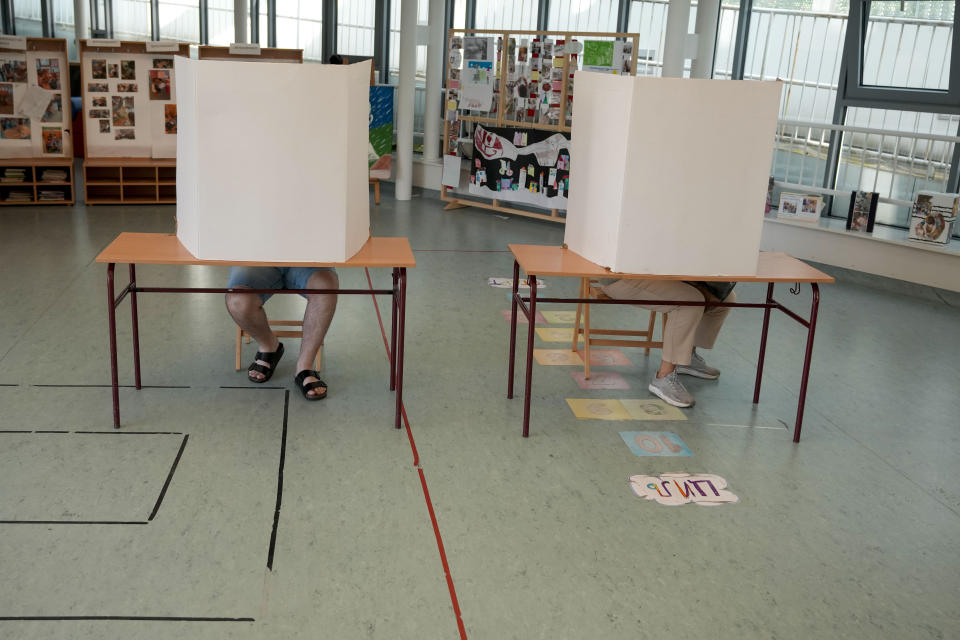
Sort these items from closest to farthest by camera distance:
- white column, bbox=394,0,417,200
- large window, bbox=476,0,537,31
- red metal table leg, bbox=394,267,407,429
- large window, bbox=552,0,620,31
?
red metal table leg, bbox=394,267,407,429 < white column, bbox=394,0,417,200 < large window, bbox=552,0,620,31 < large window, bbox=476,0,537,31

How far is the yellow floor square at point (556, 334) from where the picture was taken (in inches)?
173

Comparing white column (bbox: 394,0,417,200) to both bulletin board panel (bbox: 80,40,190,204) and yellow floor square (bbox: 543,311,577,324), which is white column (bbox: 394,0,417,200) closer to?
bulletin board panel (bbox: 80,40,190,204)

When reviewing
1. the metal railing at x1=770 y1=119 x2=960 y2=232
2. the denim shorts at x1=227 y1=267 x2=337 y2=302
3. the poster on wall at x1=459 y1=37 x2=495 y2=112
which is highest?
the poster on wall at x1=459 y1=37 x2=495 y2=112

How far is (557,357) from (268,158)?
1.80 metres

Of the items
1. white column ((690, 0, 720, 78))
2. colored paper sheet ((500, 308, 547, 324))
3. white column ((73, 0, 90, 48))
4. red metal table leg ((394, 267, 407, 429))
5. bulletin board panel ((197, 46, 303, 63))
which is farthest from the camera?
white column ((73, 0, 90, 48))

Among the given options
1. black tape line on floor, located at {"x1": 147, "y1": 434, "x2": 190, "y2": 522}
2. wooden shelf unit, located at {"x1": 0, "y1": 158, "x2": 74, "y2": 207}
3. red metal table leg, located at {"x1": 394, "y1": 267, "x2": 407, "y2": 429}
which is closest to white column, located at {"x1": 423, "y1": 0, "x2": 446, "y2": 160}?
wooden shelf unit, located at {"x1": 0, "y1": 158, "x2": 74, "y2": 207}

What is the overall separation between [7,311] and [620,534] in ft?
11.3

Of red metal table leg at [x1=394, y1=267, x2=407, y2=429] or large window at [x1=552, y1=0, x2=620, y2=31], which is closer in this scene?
red metal table leg at [x1=394, y1=267, x2=407, y2=429]


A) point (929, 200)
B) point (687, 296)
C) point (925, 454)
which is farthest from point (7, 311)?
point (929, 200)

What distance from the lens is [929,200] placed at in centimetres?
579

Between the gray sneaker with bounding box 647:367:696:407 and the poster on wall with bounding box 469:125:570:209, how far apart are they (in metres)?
3.91

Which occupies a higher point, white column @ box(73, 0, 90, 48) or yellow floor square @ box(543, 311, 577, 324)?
white column @ box(73, 0, 90, 48)

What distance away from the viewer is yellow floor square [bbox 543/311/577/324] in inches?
185

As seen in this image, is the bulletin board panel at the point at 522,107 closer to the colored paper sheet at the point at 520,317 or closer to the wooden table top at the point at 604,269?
the colored paper sheet at the point at 520,317
